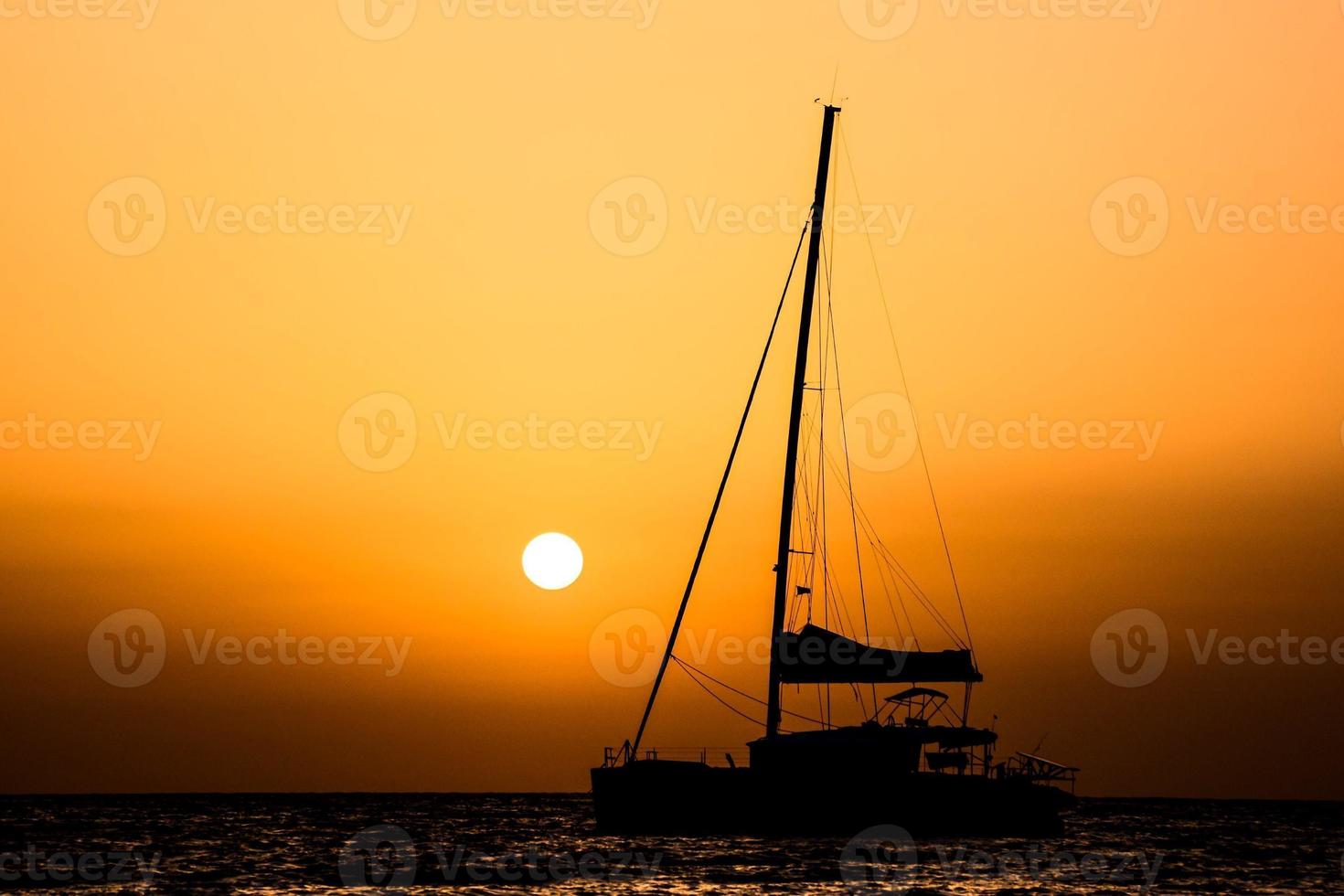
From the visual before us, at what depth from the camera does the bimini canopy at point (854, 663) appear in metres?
44.5

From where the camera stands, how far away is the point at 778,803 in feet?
144

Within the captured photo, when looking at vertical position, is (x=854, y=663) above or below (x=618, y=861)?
above

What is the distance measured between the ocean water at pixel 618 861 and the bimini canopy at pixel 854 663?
4.95 metres

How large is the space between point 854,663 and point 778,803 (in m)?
4.66

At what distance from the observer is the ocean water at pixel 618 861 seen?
47.3 metres

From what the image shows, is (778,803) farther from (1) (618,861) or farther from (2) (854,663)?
(1) (618,861)

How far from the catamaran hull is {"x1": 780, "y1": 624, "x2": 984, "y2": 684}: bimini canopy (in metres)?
2.87

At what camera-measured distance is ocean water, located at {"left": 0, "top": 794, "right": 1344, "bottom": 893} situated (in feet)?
155

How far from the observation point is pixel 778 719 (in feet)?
147

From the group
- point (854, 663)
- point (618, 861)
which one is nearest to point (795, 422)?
point (854, 663)

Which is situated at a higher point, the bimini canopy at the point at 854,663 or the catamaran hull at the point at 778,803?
the bimini canopy at the point at 854,663

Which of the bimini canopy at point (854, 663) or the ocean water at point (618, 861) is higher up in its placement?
the bimini canopy at point (854, 663)

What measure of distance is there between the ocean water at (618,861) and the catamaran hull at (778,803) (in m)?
1.57

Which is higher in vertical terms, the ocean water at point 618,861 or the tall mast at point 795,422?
the tall mast at point 795,422
